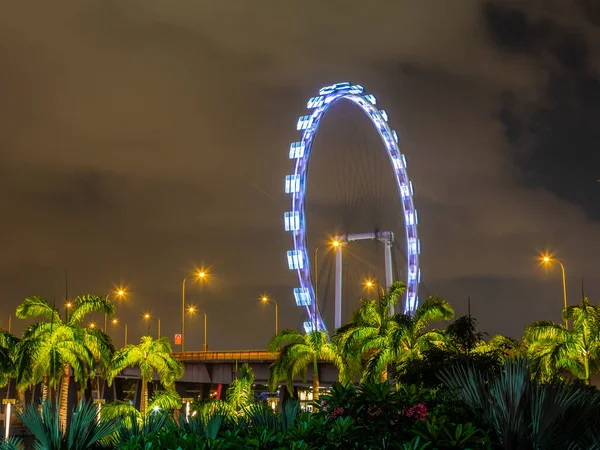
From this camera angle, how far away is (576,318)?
46.0 m

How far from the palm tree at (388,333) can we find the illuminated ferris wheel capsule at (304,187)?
13.5 meters

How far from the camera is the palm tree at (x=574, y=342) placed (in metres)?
43.3

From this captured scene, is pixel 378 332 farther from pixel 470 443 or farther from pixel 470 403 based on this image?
pixel 470 443

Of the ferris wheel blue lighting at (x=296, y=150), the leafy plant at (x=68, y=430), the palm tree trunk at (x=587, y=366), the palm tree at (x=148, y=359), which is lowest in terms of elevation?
the leafy plant at (x=68, y=430)

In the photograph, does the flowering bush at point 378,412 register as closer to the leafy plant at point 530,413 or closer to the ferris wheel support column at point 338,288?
the leafy plant at point 530,413

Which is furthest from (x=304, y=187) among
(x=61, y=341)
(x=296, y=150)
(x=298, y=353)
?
(x=61, y=341)

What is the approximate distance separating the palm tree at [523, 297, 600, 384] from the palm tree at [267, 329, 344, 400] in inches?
481

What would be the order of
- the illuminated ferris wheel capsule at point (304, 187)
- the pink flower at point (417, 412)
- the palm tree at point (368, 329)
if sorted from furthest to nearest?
the illuminated ferris wheel capsule at point (304, 187), the palm tree at point (368, 329), the pink flower at point (417, 412)

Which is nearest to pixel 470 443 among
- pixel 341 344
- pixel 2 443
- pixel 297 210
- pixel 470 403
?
pixel 470 403

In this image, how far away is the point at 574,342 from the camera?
43969 mm

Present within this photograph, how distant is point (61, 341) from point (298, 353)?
44.7 ft

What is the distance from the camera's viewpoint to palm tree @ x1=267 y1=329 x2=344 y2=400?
53.6 meters

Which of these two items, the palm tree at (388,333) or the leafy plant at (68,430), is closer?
the leafy plant at (68,430)

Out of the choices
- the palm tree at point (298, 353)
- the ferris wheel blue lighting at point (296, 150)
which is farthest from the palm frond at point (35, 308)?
the ferris wheel blue lighting at point (296, 150)
